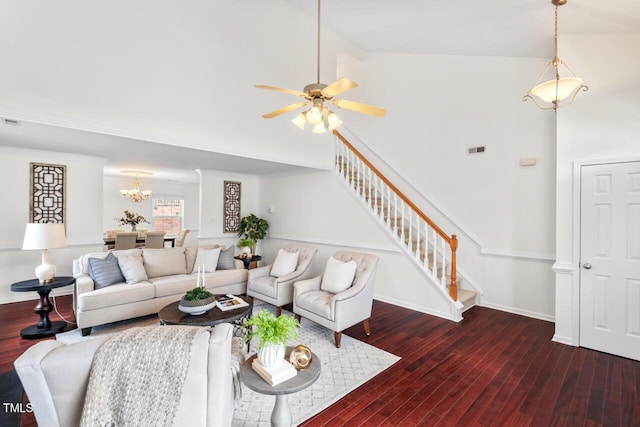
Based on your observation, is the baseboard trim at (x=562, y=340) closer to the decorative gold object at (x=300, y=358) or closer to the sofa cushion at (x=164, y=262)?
the decorative gold object at (x=300, y=358)

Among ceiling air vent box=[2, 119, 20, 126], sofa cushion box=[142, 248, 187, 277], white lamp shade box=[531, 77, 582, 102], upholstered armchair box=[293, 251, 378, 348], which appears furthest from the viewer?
sofa cushion box=[142, 248, 187, 277]

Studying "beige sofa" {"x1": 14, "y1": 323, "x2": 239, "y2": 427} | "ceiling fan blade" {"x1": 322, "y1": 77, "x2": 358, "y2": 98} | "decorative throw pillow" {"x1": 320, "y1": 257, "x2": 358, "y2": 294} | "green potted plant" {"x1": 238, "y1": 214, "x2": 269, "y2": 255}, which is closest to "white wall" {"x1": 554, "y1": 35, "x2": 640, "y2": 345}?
"decorative throw pillow" {"x1": 320, "y1": 257, "x2": 358, "y2": 294}

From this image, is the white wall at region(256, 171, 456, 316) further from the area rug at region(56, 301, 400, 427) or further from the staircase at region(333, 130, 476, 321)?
the area rug at region(56, 301, 400, 427)

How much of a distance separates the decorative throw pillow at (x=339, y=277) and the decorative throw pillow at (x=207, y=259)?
6.82ft

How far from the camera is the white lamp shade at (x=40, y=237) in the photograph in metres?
3.33

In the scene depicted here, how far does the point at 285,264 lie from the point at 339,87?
9.57 feet

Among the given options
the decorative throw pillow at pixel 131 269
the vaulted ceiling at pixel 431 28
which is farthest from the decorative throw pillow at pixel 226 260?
the vaulted ceiling at pixel 431 28

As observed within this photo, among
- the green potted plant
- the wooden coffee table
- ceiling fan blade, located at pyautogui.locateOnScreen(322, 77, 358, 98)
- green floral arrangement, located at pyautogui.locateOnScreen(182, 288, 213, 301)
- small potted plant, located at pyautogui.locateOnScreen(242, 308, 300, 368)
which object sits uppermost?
ceiling fan blade, located at pyautogui.locateOnScreen(322, 77, 358, 98)

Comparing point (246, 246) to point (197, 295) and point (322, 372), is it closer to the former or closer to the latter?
point (197, 295)

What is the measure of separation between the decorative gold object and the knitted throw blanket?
0.71 meters

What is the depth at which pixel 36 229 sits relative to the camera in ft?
11.0

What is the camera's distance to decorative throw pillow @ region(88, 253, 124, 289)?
149 inches

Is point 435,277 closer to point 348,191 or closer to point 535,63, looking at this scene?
point 348,191

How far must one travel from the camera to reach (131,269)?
13.1 feet
